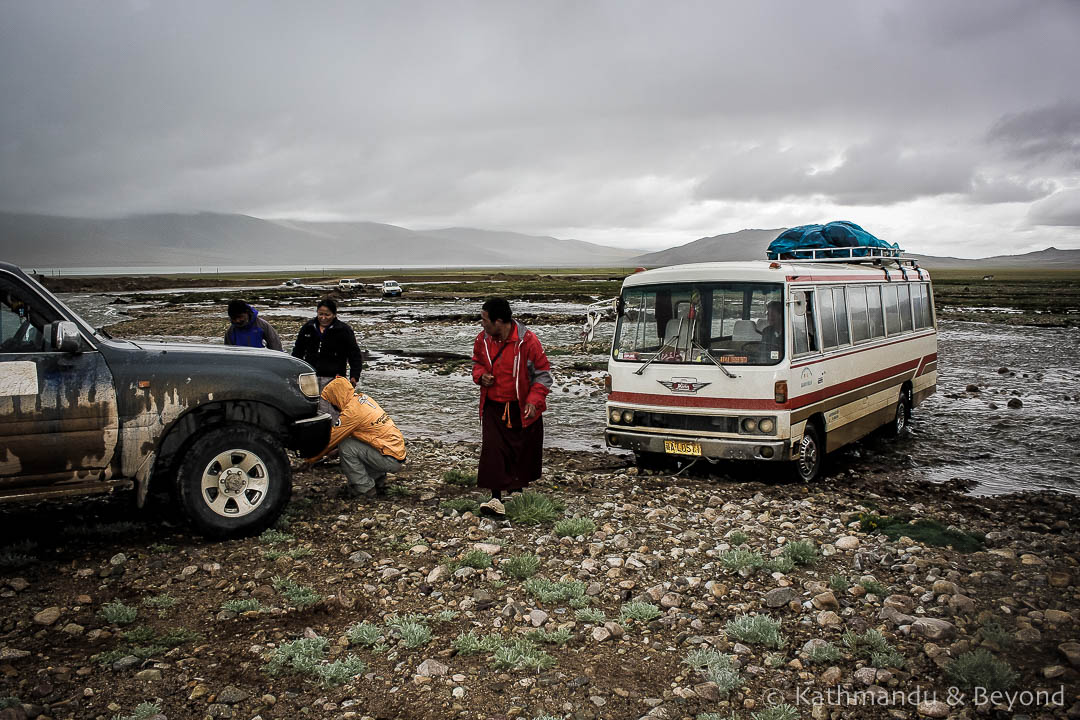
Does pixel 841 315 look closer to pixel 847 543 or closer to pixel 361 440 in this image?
pixel 847 543

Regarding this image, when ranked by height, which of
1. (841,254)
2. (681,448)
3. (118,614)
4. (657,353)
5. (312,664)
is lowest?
(312,664)

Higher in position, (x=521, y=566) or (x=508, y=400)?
(x=508, y=400)

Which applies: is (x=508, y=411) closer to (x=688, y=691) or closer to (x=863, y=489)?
(x=688, y=691)

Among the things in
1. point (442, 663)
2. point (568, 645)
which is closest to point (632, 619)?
point (568, 645)

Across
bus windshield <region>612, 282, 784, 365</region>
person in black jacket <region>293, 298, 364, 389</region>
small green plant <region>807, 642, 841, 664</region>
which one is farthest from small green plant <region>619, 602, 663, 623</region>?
person in black jacket <region>293, 298, 364, 389</region>

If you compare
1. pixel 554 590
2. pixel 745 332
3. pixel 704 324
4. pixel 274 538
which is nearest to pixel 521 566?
pixel 554 590

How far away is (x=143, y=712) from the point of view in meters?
4.55

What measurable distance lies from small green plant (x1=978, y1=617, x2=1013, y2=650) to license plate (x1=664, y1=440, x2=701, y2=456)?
4391mm

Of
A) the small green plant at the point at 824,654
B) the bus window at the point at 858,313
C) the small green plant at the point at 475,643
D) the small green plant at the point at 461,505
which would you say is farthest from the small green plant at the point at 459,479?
the bus window at the point at 858,313

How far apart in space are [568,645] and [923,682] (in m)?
2.35

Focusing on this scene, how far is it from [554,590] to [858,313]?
25.3ft

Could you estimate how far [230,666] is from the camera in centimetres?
518

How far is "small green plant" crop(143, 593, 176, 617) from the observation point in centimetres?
607

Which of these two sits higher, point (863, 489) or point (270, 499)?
point (270, 499)
